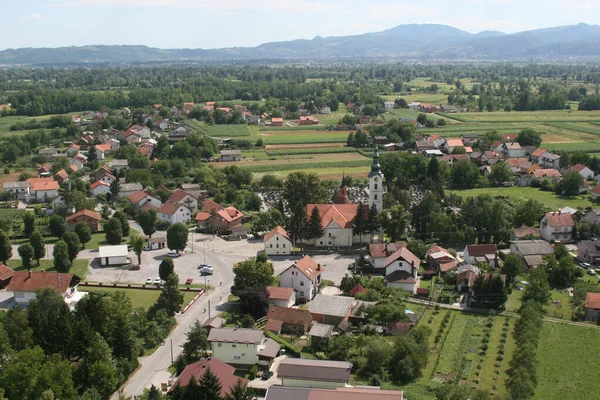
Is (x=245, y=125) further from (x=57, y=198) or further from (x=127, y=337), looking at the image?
(x=127, y=337)

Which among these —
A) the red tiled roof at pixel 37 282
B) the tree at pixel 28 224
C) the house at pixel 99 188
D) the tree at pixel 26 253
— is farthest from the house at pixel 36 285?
the house at pixel 99 188

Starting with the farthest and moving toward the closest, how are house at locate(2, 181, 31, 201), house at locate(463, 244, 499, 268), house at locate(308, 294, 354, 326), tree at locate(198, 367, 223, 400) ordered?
house at locate(2, 181, 31, 201)
house at locate(463, 244, 499, 268)
house at locate(308, 294, 354, 326)
tree at locate(198, 367, 223, 400)

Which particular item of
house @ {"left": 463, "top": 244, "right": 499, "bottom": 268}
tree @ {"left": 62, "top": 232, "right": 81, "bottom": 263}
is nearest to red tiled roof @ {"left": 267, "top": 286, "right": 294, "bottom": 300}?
house @ {"left": 463, "top": 244, "right": 499, "bottom": 268}

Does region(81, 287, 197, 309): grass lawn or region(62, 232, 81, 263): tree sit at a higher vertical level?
region(62, 232, 81, 263): tree

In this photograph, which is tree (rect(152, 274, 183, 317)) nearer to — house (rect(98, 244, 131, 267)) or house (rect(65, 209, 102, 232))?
house (rect(98, 244, 131, 267))

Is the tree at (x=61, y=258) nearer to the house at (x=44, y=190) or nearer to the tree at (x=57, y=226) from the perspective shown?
the tree at (x=57, y=226)

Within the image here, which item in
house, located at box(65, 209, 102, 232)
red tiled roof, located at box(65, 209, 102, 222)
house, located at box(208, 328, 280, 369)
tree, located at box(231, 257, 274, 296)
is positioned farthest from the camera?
red tiled roof, located at box(65, 209, 102, 222)

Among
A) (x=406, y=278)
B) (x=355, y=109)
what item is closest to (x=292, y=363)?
(x=406, y=278)
